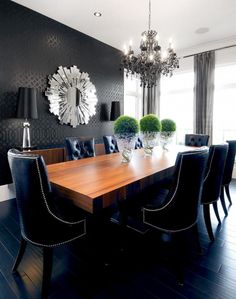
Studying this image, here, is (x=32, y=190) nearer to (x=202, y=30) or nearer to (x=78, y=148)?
(x=78, y=148)

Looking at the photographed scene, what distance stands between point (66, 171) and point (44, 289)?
0.89 metres

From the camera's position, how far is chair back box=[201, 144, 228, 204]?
188 cm

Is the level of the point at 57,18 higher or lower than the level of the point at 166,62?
higher

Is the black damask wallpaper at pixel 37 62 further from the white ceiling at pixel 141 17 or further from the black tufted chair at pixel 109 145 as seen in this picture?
the black tufted chair at pixel 109 145

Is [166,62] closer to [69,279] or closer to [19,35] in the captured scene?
[19,35]

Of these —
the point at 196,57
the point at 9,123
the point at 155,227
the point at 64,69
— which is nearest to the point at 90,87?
the point at 64,69

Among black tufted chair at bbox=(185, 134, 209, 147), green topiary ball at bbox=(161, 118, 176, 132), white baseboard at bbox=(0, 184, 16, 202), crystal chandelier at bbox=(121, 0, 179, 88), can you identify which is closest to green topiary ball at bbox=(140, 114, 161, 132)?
green topiary ball at bbox=(161, 118, 176, 132)

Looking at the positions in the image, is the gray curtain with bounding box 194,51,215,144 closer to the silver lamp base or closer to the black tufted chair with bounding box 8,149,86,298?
the silver lamp base

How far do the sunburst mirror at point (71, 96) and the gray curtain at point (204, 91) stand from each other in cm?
244

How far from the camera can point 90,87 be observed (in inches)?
164

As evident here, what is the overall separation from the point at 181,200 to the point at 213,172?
710mm

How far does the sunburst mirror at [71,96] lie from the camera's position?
3.54m

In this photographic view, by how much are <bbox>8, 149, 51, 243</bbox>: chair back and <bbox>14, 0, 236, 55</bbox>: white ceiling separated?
2.90m

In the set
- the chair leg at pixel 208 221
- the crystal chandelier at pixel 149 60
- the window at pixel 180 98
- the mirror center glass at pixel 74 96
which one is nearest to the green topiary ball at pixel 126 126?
the crystal chandelier at pixel 149 60
